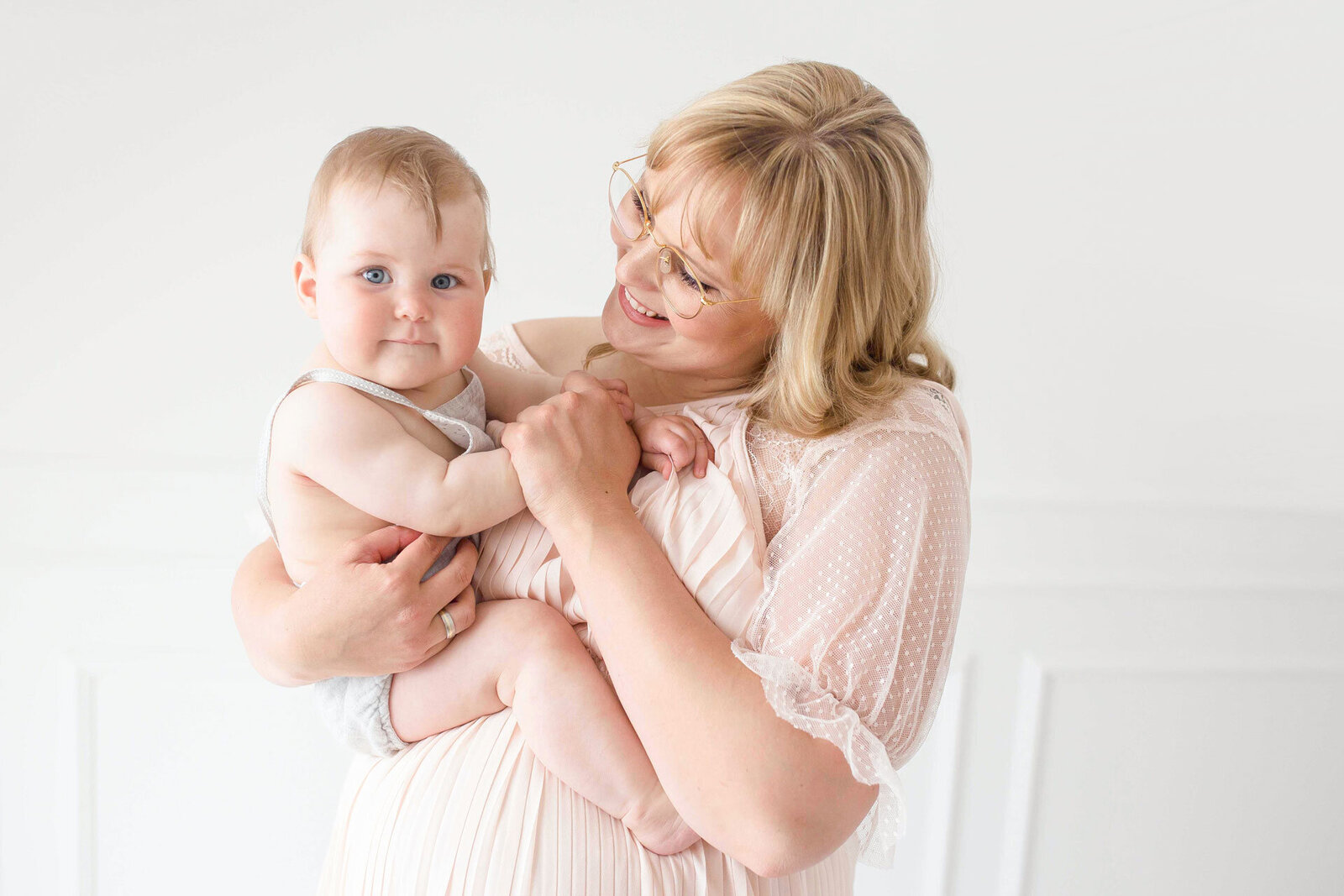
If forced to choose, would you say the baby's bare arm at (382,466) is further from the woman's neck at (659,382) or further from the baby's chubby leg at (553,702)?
the woman's neck at (659,382)

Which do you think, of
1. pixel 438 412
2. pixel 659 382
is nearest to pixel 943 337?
pixel 659 382

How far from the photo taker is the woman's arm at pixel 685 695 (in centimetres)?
109

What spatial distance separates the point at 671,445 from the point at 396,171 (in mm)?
461

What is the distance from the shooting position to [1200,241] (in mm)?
2303

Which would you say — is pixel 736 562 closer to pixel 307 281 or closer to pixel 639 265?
pixel 639 265

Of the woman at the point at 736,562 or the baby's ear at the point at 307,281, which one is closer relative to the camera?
the woman at the point at 736,562

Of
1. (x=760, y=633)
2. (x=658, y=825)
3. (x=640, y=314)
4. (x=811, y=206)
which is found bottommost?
(x=658, y=825)

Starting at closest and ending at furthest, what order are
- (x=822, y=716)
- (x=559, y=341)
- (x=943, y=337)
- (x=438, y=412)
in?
(x=822, y=716) < (x=438, y=412) < (x=559, y=341) < (x=943, y=337)

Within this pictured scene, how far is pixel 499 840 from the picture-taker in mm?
1212

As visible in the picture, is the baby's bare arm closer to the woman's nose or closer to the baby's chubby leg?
the baby's chubby leg

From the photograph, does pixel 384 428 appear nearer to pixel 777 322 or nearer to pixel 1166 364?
pixel 777 322

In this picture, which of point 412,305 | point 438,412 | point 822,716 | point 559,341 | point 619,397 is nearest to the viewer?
point 822,716

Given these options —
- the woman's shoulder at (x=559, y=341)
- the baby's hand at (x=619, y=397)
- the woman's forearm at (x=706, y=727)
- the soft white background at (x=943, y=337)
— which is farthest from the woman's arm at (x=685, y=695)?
the soft white background at (x=943, y=337)

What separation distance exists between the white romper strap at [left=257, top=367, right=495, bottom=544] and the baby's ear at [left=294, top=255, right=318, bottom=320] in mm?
81
